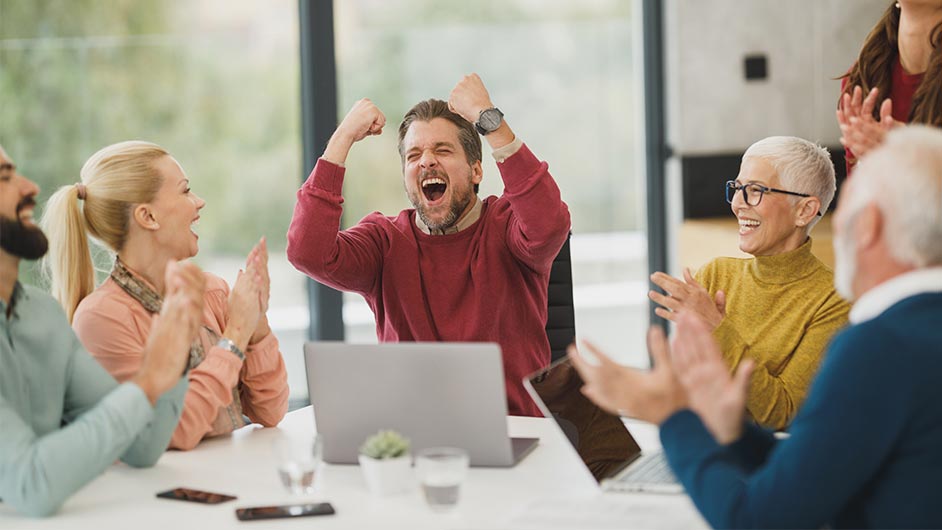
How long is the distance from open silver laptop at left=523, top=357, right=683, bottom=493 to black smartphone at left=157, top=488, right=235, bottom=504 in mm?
539

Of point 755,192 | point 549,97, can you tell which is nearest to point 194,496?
point 755,192

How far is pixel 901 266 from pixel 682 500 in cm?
52

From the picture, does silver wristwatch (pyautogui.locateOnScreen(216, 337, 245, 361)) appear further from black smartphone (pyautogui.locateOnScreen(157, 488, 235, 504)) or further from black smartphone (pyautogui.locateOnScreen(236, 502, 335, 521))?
black smartphone (pyautogui.locateOnScreen(236, 502, 335, 521))

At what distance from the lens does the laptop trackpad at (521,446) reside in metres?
2.10

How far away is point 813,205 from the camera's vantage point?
8.63 ft

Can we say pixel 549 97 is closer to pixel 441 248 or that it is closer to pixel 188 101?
pixel 188 101

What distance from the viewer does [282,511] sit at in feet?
6.00

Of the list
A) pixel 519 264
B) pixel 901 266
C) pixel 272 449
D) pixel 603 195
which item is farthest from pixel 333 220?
pixel 603 195

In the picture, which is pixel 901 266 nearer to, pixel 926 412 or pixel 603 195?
pixel 926 412

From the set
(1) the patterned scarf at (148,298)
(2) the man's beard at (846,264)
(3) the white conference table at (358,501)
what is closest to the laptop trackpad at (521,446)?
(3) the white conference table at (358,501)

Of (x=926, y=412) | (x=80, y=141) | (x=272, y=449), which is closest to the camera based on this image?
(x=926, y=412)

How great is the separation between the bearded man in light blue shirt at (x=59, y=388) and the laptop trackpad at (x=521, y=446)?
0.61 meters

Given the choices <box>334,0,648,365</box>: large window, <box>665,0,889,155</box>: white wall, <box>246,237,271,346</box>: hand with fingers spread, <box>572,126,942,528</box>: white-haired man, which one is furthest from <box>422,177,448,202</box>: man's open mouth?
<box>665,0,889,155</box>: white wall

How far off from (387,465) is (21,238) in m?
0.71
